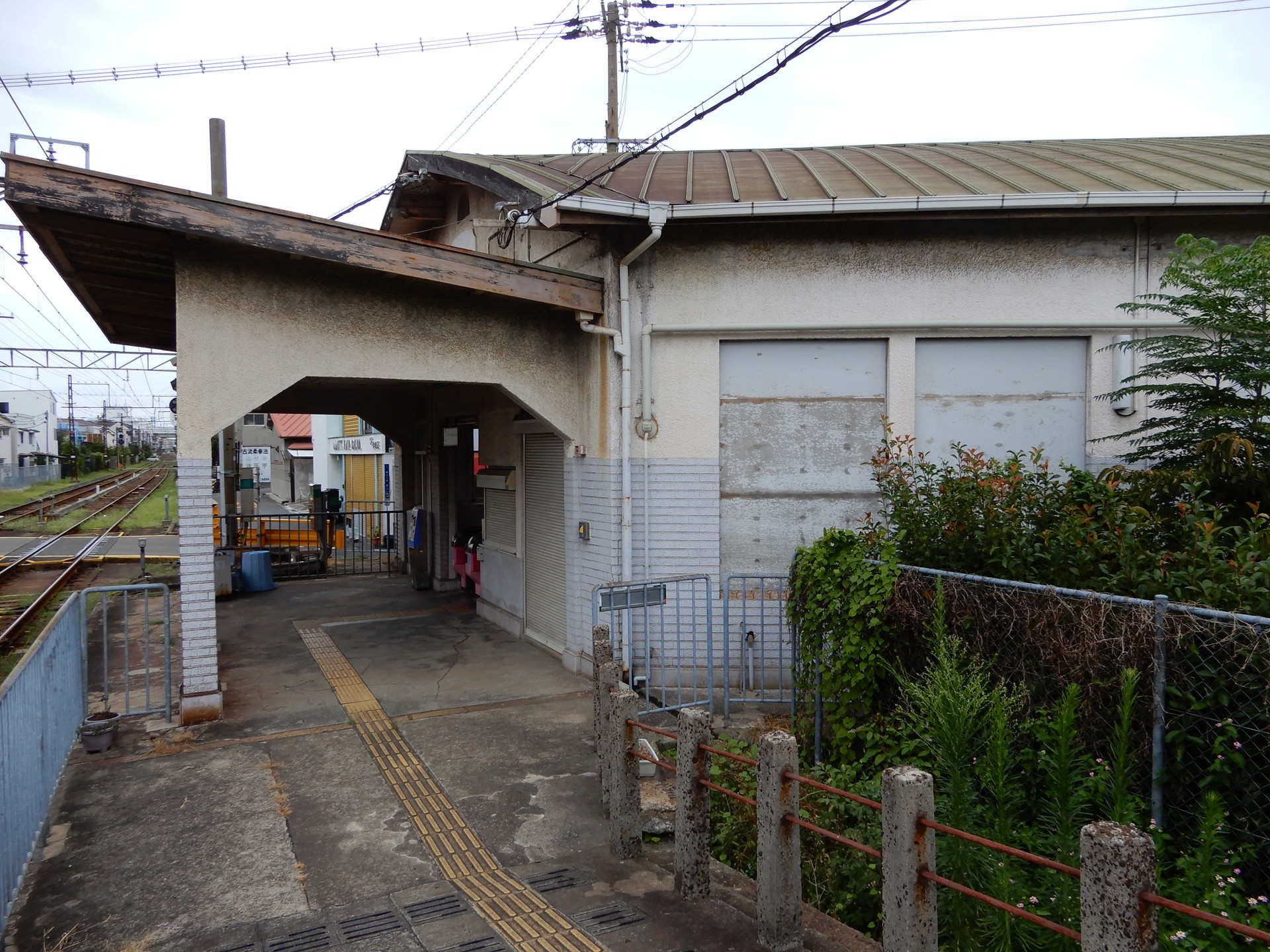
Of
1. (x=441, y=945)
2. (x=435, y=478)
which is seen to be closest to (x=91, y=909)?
(x=441, y=945)

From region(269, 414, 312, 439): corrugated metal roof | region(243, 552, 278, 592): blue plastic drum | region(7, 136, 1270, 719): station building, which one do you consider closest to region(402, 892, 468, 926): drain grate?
region(7, 136, 1270, 719): station building

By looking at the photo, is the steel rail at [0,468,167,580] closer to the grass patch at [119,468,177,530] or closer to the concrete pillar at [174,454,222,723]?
the grass patch at [119,468,177,530]

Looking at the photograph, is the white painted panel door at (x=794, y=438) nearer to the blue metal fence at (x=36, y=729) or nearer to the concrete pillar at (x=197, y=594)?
the concrete pillar at (x=197, y=594)

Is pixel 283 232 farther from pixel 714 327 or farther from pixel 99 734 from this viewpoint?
pixel 99 734

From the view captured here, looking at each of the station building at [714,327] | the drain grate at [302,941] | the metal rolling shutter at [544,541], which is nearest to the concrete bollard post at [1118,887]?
the drain grate at [302,941]

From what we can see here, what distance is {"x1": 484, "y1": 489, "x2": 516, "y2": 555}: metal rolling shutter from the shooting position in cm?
1070

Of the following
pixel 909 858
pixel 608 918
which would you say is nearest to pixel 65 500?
pixel 608 918

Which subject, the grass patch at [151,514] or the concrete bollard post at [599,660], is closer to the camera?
the concrete bollard post at [599,660]

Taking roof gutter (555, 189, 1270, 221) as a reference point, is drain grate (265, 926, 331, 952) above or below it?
below

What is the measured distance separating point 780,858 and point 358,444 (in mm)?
25909

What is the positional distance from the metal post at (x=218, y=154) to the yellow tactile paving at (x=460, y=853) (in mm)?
8205

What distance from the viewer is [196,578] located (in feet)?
22.7

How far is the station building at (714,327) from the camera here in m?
7.09

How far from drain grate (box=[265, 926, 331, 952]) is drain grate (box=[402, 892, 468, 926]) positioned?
0.41 metres
